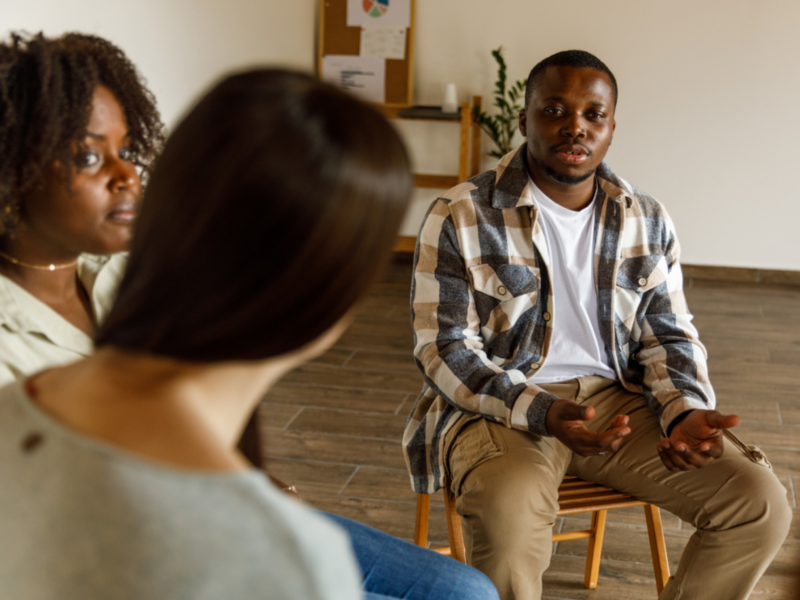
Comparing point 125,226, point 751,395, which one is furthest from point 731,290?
point 125,226

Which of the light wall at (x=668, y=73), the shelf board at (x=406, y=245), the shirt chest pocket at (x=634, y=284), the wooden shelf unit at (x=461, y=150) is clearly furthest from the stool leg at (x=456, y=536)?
the light wall at (x=668, y=73)

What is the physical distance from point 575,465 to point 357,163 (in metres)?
1.11

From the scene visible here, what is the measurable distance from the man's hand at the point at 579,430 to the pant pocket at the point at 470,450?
0.11 m

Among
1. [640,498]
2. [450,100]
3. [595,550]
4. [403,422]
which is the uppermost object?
[450,100]

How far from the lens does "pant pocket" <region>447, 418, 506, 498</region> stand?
1.39m

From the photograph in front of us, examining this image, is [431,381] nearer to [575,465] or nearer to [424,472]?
[424,472]

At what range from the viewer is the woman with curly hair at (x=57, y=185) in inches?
39.9

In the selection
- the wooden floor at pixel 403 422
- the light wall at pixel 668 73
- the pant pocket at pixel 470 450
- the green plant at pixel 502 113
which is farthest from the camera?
the green plant at pixel 502 113

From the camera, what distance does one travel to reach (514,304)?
1.54 meters

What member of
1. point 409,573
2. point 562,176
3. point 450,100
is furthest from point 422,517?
point 450,100

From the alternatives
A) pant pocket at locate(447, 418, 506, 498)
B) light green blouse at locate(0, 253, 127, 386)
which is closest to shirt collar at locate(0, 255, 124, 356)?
light green blouse at locate(0, 253, 127, 386)

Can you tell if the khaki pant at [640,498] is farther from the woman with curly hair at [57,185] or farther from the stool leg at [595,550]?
the woman with curly hair at [57,185]

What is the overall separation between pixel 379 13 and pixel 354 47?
0.24 m

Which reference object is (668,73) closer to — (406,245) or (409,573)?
(406,245)
